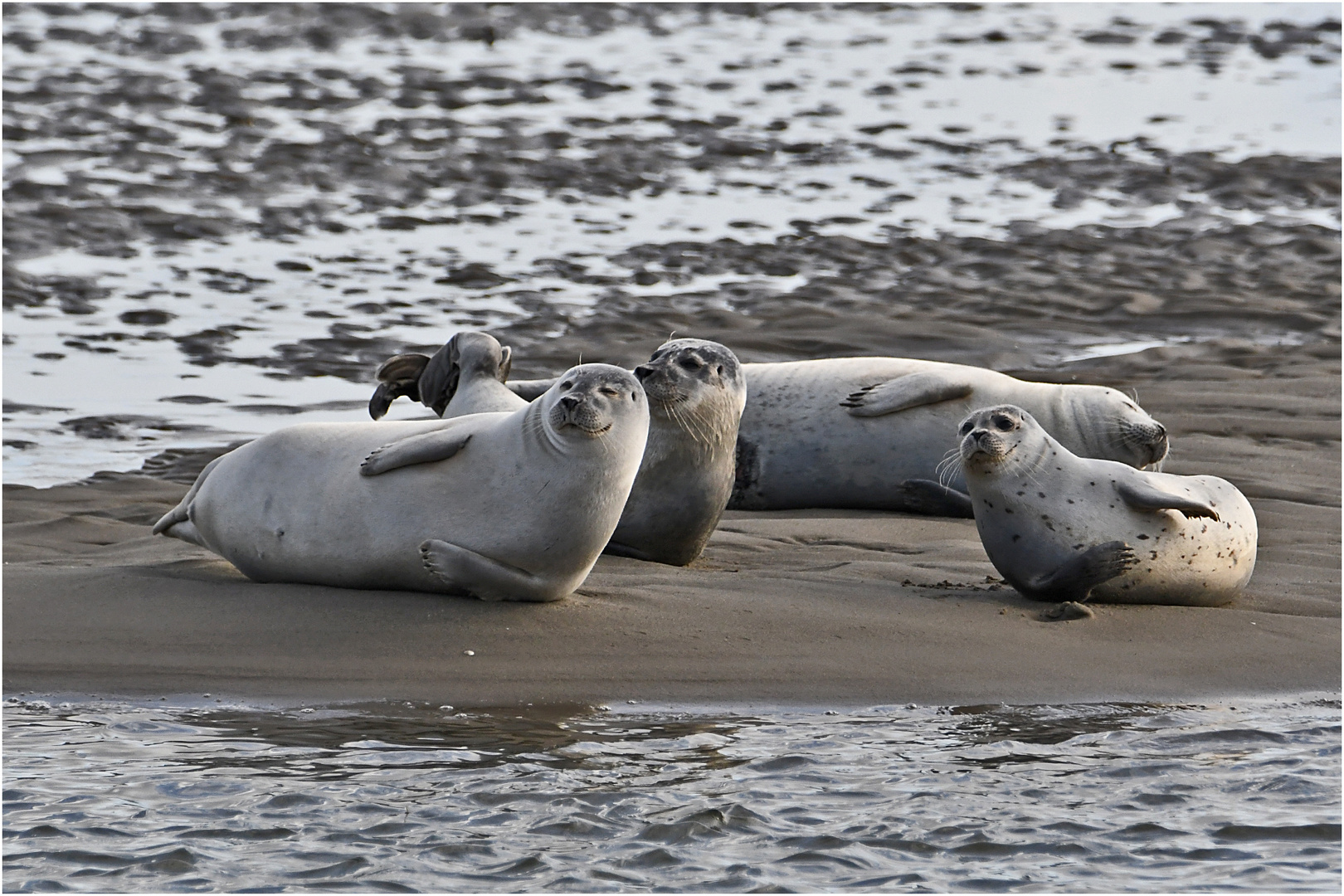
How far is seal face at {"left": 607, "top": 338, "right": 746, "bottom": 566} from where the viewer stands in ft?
20.0

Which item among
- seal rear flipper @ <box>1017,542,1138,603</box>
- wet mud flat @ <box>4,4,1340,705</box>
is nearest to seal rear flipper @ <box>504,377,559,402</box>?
wet mud flat @ <box>4,4,1340,705</box>

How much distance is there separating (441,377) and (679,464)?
129cm

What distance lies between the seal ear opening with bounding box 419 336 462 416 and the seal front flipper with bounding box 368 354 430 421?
88mm

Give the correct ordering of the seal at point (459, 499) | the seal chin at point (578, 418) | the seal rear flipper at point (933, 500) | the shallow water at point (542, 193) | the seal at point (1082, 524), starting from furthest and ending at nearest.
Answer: the shallow water at point (542, 193) → the seal rear flipper at point (933, 500) → the seal at point (1082, 524) → the seal at point (459, 499) → the seal chin at point (578, 418)

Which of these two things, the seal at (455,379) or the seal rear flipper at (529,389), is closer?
the seal at (455,379)

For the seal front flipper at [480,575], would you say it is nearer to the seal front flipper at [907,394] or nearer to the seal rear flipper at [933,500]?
the seal rear flipper at [933,500]

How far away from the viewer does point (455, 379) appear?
6969mm

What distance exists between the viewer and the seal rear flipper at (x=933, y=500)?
6926 mm

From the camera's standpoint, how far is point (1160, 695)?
4910 millimetres

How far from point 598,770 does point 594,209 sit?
32.3 ft

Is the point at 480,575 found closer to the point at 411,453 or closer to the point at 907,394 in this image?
the point at 411,453

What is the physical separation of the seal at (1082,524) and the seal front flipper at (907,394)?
1.50 m

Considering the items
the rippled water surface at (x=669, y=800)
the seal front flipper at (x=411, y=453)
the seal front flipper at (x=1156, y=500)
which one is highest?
the seal front flipper at (x=411, y=453)


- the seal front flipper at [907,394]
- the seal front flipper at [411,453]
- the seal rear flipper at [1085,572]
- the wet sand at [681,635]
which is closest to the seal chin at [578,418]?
the seal front flipper at [411,453]
